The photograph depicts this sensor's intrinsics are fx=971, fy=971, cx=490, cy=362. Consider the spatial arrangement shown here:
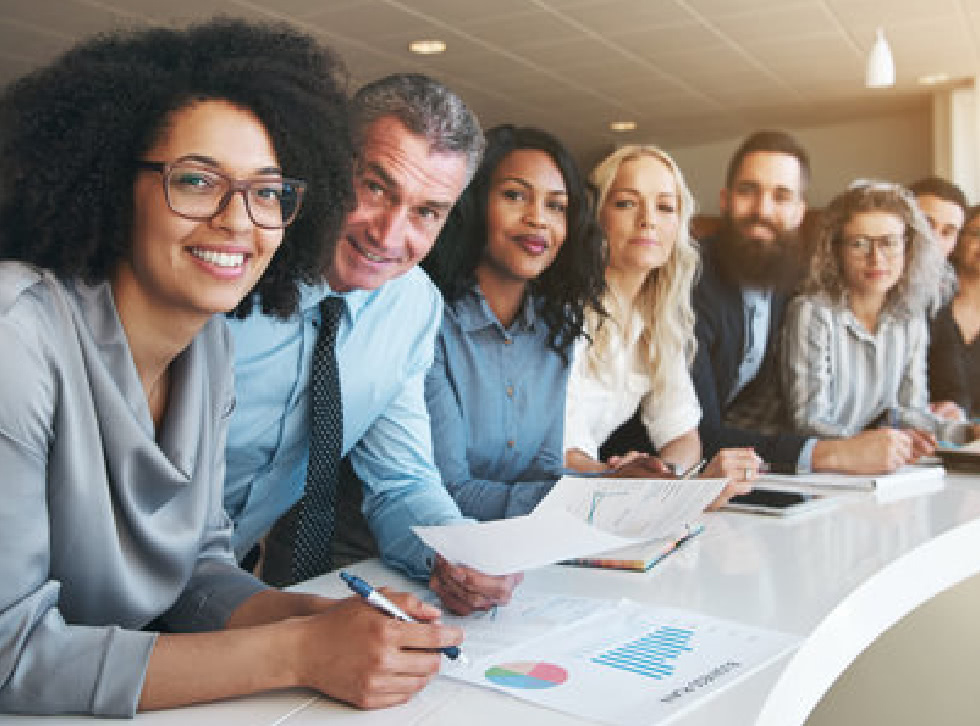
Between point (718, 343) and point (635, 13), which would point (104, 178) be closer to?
point (718, 343)

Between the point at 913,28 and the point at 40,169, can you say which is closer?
the point at 40,169

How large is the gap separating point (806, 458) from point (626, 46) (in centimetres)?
518

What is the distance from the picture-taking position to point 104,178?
1.12 m

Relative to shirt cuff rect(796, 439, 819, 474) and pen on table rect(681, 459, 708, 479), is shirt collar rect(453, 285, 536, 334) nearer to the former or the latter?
pen on table rect(681, 459, 708, 479)

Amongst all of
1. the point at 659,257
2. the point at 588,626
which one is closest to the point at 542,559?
the point at 588,626

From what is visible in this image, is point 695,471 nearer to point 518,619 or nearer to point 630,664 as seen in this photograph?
point 518,619

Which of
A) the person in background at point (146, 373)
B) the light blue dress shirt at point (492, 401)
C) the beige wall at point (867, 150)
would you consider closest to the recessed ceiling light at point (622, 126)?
the beige wall at point (867, 150)

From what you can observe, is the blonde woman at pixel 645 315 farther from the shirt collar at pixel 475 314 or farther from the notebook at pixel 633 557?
the notebook at pixel 633 557

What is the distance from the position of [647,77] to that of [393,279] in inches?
261

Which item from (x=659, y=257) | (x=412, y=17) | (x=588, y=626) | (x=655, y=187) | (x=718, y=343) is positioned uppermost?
(x=412, y=17)

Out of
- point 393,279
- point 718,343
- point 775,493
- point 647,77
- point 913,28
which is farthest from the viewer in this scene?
point 647,77

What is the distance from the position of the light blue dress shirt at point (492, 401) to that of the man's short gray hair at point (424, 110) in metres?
0.44

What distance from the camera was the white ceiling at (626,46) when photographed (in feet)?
19.9

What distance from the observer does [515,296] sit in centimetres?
226
